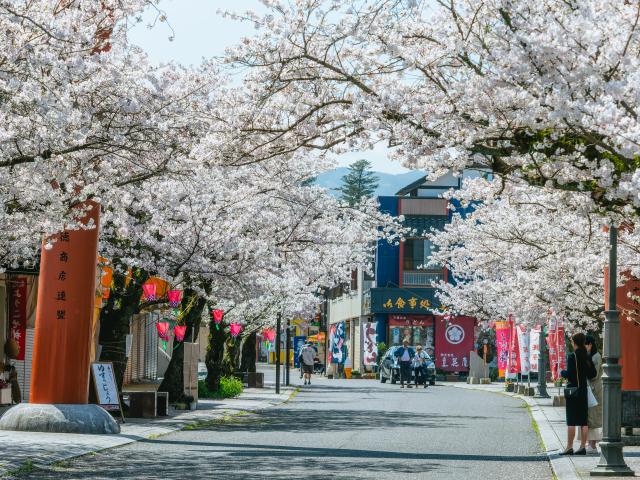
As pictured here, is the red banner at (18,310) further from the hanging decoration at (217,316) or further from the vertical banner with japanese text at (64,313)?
the hanging decoration at (217,316)

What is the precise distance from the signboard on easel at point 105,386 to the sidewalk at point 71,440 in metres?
0.48

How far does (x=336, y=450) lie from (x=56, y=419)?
4.63 metres

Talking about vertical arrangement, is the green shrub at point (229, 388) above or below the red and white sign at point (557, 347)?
below

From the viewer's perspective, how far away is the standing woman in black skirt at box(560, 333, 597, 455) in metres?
16.6

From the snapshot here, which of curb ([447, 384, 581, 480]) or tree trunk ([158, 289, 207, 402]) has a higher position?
tree trunk ([158, 289, 207, 402])

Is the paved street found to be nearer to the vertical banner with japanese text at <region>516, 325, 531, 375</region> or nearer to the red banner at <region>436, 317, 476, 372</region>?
the vertical banner with japanese text at <region>516, 325, 531, 375</region>

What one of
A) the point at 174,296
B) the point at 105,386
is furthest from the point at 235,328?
the point at 105,386

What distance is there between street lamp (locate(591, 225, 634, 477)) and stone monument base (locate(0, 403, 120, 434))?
838cm

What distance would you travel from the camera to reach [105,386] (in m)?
20.7

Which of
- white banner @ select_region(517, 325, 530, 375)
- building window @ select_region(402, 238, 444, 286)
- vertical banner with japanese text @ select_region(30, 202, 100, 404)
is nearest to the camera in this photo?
vertical banner with japanese text @ select_region(30, 202, 100, 404)

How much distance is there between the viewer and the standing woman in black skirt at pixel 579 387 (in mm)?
16641

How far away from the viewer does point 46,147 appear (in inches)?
551

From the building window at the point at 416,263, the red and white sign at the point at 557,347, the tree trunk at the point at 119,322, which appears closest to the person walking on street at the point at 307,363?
the red and white sign at the point at 557,347

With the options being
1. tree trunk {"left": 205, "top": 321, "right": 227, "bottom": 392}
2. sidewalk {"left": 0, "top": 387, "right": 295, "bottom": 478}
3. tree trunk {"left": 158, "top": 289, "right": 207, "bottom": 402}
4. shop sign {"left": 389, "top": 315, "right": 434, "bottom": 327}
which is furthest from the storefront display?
sidewalk {"left": 0, "top": 387, "right": 295, "bottom": 478}
